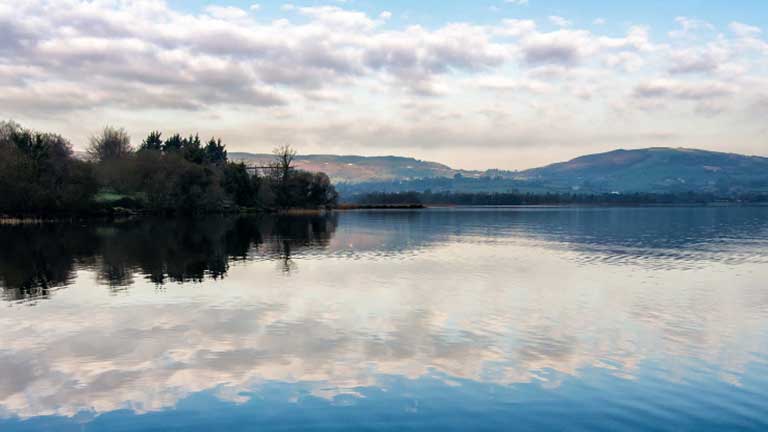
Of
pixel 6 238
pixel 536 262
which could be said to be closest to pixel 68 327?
pixel 536 262

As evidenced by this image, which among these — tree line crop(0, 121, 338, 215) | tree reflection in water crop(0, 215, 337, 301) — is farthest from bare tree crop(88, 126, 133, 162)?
tree reflection in water crop(0, 215, 337, 301)

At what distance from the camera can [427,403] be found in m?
14.9

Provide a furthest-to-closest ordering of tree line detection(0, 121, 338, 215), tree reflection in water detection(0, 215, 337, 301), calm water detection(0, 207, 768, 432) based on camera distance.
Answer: tree line detection(0, 121, 338, 215) < tree reflection in water detection(0, 215, 337, 301) < calm water detection(0, 207, 768, 432)

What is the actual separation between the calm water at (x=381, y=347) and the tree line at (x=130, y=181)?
75921 millimetres

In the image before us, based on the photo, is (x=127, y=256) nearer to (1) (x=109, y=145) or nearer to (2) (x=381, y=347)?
(2) (x=381, y=347)

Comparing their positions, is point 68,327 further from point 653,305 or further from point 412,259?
point 412,259

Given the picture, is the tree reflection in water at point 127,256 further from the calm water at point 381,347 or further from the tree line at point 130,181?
the tree line at point 130,181

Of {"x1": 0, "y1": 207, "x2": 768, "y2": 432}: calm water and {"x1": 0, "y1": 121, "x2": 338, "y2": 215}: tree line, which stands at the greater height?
{"x1": 0, "y1": 121, "x2": 338, "y2": 215}: tree line

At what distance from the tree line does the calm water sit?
75.9 m

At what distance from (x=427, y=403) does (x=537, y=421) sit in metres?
2.81

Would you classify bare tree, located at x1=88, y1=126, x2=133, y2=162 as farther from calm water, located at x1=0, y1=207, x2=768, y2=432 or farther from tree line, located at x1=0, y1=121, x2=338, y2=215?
calm water, located at x1=0, y1=207, x2=768, y2=432

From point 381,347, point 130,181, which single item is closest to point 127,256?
point 381,347

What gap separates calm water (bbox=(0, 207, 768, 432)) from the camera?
46.9 ft

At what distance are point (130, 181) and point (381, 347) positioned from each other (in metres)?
132
